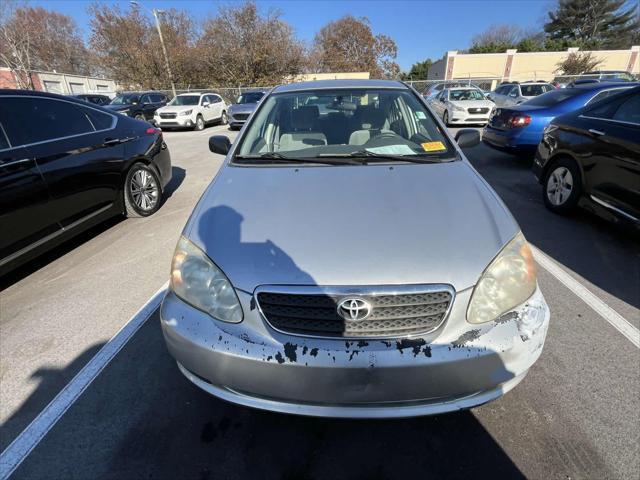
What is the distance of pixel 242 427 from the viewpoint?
6.08ft

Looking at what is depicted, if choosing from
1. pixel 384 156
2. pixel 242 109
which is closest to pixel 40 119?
pixel 384 156

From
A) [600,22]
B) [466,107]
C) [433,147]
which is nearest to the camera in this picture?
[433,147]

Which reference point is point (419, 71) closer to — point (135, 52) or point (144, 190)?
point (135, 52)

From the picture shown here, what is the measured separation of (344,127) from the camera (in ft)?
9.53

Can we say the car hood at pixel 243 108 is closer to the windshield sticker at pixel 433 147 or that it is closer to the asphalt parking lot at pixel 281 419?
the asphalt parking lot at pixel 281 419

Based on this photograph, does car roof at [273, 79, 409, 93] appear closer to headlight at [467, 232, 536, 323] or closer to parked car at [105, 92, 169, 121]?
headlight at [467, 232, 536, 323]

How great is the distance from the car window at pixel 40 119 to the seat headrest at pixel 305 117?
2.43 m

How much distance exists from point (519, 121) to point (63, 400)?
290 inches

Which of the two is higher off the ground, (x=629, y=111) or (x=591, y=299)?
(x=629, y=111)

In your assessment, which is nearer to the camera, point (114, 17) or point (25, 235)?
point (25, 235)

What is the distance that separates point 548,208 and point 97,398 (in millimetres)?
5204

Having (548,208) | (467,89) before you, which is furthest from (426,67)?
(548,208)

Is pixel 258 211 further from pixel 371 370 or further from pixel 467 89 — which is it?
pixel 467 89

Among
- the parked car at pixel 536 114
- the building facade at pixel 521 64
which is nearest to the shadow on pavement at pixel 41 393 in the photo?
the parked car at pixel 536 114
